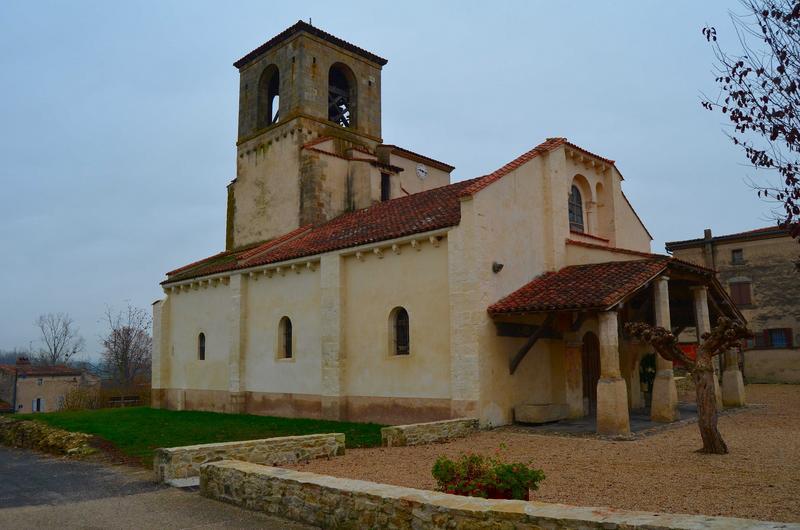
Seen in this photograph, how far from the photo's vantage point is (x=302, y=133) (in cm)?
2434

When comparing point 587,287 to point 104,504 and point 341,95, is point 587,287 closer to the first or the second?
point 104,504

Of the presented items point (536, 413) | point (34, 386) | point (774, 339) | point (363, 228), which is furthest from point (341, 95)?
point (34, 386)

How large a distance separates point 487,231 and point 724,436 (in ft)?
21.7

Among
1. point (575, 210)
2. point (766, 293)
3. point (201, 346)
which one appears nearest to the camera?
point (575, 210)

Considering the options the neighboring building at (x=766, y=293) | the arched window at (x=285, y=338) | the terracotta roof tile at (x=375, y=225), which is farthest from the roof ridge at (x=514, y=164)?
the neighboring building at (x=766, y=293)

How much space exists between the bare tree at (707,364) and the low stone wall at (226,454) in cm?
668

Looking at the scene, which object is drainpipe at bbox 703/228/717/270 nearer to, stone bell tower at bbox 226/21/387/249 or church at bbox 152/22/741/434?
church at bbox 152/22/741/434

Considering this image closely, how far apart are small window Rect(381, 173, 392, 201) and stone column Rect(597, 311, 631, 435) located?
13.5m

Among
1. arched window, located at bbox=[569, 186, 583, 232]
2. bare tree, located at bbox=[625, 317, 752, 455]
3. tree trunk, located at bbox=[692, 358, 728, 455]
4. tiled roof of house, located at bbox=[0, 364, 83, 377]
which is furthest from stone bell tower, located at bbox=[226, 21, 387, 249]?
tiled roof of house, located at bbox=[0, 364, 83, 377]

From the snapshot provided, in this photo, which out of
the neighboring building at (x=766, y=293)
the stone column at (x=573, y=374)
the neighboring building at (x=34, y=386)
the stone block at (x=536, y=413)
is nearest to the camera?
the stone block at (x=536, y=413)

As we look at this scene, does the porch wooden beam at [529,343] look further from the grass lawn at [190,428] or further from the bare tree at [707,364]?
the grass lawn at [190,428]

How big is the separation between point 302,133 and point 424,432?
1536cm

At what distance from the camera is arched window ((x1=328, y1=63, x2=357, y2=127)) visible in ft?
88.1

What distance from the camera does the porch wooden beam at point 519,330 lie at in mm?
14695
